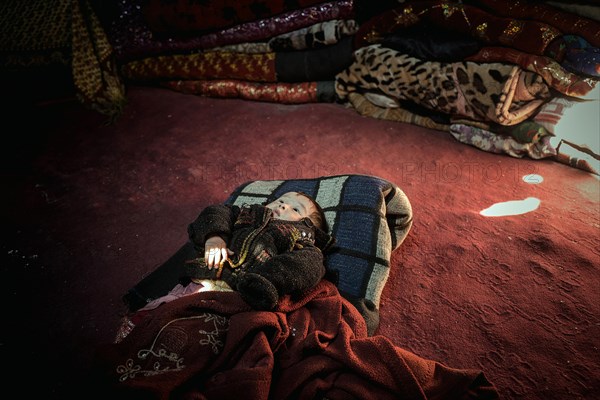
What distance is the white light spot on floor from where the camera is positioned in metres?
2.47

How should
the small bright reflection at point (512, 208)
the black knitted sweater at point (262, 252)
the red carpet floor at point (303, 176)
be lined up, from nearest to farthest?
the black knitted sweater at point (262, 252) → the red carpet floor at point (303, 176) → the small bright reflection at point (512, 208)

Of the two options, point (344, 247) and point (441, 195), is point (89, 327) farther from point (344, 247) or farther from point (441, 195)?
point (441, 195)

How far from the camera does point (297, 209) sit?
1739 millimetres

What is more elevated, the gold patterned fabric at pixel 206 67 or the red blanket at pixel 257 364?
the gold patterned fabric at pixel 206 67

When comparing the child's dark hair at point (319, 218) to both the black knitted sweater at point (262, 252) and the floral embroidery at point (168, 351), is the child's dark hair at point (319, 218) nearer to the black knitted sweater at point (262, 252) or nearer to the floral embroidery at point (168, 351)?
the black knitted sweater at point (262, 252)

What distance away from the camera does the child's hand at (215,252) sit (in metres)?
1.52

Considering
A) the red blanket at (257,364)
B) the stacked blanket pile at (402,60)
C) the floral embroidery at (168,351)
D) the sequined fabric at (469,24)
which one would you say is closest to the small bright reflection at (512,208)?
the stacked blanket pile at (402,60)

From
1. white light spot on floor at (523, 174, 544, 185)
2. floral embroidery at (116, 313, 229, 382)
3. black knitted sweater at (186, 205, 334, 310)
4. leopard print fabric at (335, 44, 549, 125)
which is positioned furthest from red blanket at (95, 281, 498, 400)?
leopard print fabric at (335, 44, 549, 125)

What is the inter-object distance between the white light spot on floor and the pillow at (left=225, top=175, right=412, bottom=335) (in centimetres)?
121

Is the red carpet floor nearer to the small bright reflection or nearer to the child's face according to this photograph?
the small bright reflection

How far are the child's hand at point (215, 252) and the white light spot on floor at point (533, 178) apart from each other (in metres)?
2.24

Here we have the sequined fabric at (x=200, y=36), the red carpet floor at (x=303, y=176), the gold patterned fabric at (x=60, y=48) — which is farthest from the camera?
the gold patterned fabric at (x=60, y=48)

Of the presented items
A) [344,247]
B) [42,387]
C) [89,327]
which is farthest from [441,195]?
[42,387]

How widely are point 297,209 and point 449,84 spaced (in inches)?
73.5
